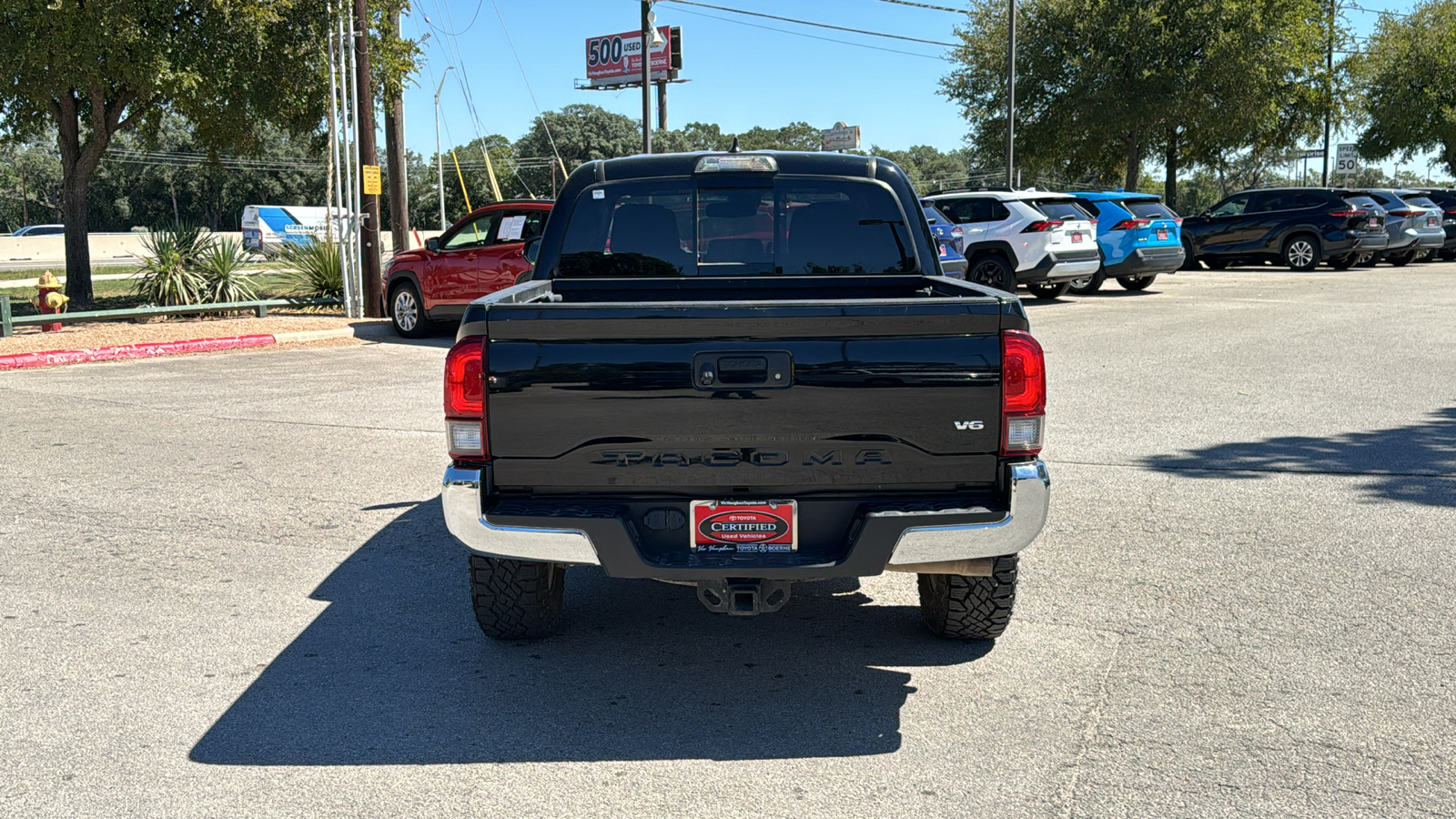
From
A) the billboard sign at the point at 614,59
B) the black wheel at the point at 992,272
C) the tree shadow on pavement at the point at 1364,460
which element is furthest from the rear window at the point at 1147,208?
the billboard sign at the point at 614,59

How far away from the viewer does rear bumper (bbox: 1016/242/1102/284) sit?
62.5 ft

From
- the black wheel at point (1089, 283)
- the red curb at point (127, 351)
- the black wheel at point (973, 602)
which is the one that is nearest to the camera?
the black wheel at point (973, 602)

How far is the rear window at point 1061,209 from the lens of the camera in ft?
63.1

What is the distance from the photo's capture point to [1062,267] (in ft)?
63.1

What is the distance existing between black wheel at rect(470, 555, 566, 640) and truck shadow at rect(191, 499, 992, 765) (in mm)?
102

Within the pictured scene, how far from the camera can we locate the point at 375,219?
18094mm

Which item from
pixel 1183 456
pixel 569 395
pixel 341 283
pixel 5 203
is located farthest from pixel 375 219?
pixel 5 203

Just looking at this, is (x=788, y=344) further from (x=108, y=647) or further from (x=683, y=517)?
(x=108, y=647)

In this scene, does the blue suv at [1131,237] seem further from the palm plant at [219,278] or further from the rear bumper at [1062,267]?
the palm plant at [219,278]

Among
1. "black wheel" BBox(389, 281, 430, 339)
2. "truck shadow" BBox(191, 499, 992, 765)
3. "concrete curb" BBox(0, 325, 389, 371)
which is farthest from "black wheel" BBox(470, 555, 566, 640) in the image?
"black wheel" BBox(389, 281, 430, 339)

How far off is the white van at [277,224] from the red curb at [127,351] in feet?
134

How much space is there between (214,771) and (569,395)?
61.5 inches

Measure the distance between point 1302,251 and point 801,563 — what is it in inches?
1056

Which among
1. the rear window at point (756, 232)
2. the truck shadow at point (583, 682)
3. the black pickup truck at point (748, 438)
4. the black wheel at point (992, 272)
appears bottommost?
the truck shadow at point (583, 682)
